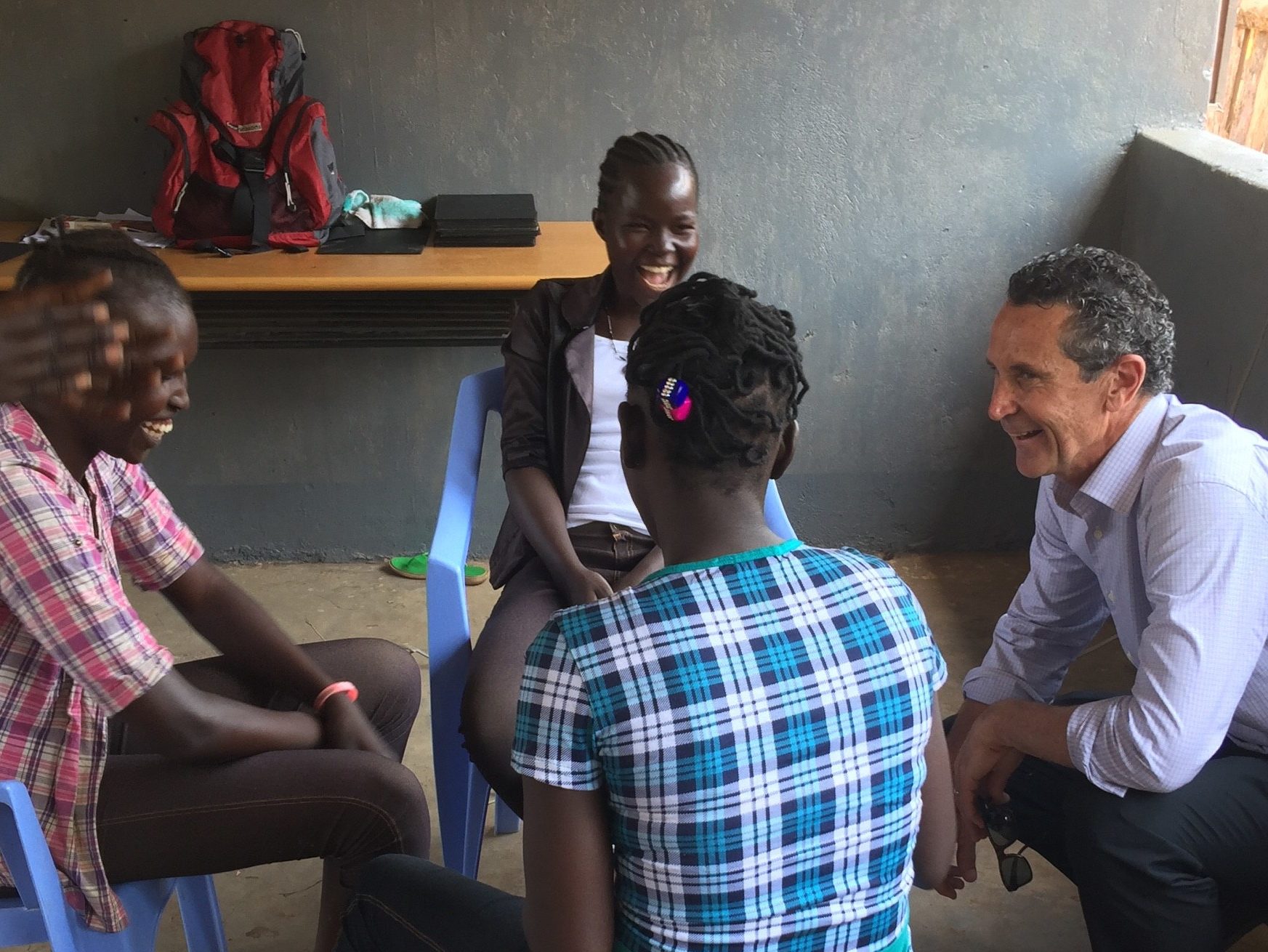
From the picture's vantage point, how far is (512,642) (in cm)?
190

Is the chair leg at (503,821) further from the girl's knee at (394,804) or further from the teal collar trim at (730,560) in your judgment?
the teal collar trim at (730,560)

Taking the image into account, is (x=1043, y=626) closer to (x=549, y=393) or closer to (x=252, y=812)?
(x=549, y=393)

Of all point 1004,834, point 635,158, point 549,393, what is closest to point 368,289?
point 549,393

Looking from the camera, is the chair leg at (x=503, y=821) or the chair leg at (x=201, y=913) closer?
the chair leg at (x=201, y=913)

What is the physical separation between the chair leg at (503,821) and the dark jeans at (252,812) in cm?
74

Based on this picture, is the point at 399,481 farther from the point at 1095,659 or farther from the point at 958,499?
the point at 1095,659

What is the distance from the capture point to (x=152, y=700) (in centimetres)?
135

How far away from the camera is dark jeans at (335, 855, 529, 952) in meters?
1.22

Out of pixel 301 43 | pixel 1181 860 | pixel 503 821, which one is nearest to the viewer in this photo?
pixel 1181 860

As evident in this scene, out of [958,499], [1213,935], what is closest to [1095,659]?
Answer: [958,499]

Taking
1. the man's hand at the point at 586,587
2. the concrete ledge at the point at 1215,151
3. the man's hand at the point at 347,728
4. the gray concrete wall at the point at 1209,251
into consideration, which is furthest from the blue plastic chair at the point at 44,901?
the concrete ledge at the point at 1215,151

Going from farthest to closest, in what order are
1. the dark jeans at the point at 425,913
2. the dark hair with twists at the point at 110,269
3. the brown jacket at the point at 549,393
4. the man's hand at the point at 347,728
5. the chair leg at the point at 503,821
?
the chair leg at the point at 503,821 < the brown jacket at the point at 549,393 < the man's hand at the point at 347,728 < the dark hair with twists at the point at 110,269 < the dark jeans at the point at 425,913

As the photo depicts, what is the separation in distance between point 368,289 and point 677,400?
1.75 meters

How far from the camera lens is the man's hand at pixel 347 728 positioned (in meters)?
1.61
